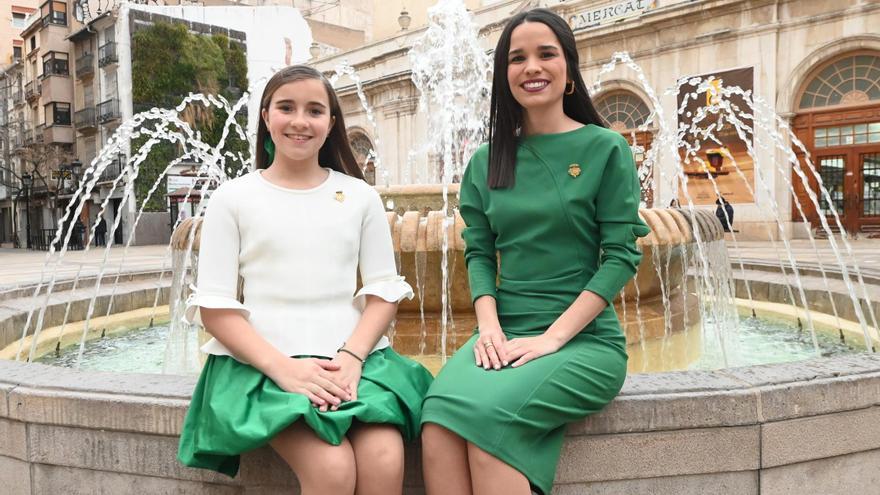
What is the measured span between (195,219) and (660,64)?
597 inches

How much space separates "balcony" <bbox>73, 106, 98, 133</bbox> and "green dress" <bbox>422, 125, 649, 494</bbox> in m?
35.2

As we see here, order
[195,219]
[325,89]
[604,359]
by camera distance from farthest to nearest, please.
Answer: [195,219], [325,89], [604,359]

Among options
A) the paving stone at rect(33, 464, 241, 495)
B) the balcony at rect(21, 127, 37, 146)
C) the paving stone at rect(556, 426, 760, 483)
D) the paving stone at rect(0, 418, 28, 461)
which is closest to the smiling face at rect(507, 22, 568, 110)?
the paving stone at rect(556, 426, 760, 483)

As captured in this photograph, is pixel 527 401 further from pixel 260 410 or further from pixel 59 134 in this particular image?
pixel 59 134

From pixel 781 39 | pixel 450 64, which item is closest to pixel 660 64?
pixel 781 39

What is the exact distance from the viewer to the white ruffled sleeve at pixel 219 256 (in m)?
1.73

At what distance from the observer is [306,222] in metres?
1.81

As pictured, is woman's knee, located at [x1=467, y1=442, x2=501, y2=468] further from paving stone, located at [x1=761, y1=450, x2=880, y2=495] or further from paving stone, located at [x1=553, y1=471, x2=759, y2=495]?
paving stone, located at [x1=761, y1=450, x2=880, y2=495]

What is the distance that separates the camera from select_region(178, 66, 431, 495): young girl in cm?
152

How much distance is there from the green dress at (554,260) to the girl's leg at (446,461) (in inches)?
1.8

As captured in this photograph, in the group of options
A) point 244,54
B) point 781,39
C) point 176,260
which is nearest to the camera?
point 176,260

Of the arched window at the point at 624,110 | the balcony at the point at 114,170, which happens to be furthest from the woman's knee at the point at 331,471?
the balcony at the point at 114,170

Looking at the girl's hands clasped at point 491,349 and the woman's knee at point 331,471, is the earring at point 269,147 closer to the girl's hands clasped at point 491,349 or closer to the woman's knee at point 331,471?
the girl's hands clasped at point 491,349

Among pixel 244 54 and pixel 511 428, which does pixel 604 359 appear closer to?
pixel 511 428
